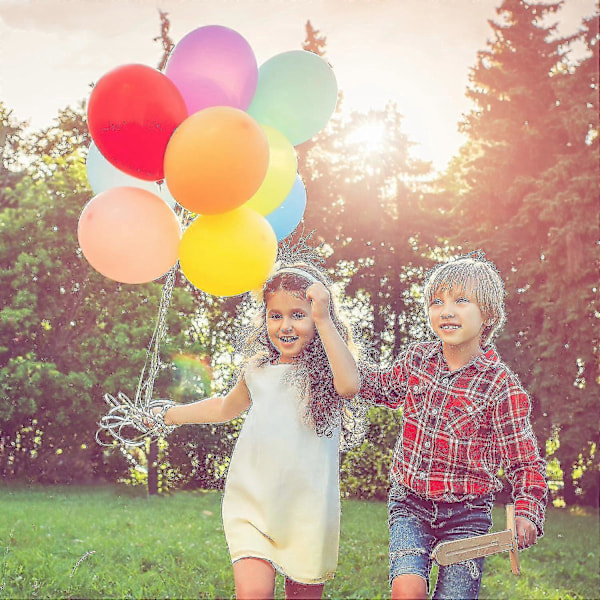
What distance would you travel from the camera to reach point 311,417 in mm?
2150

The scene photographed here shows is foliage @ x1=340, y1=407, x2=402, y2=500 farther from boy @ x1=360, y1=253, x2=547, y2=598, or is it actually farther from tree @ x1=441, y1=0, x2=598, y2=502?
boy @ x1=360, y1=253, x2=547, y2=598

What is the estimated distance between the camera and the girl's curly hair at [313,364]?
2156mm

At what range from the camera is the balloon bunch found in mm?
2201

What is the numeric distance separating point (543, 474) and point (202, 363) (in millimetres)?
9442

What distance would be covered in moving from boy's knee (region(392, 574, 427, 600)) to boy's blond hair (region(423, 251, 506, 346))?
2.28 ft

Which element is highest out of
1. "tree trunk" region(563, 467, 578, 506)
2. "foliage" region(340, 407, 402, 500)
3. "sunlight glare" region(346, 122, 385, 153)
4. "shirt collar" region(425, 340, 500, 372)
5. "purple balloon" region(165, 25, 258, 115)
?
"sunlight glare" region(346, 122, 385, 153)

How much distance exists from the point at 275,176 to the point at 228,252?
419mm

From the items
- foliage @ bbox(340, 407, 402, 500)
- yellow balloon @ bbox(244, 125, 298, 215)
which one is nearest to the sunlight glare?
foliage @ bbox(340, 407, 402, 500)

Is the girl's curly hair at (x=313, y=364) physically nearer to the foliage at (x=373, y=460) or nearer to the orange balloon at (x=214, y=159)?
the orange balloon at (x=214, y=159)

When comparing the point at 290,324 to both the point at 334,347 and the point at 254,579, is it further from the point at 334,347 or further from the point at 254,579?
the point at 254,579

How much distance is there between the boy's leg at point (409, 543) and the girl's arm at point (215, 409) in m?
0.56

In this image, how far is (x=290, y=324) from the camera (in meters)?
2.21

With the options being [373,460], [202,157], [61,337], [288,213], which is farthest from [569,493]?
[202,157]

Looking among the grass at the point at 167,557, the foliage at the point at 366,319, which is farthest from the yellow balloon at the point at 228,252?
the foliage at the point at 366,319
